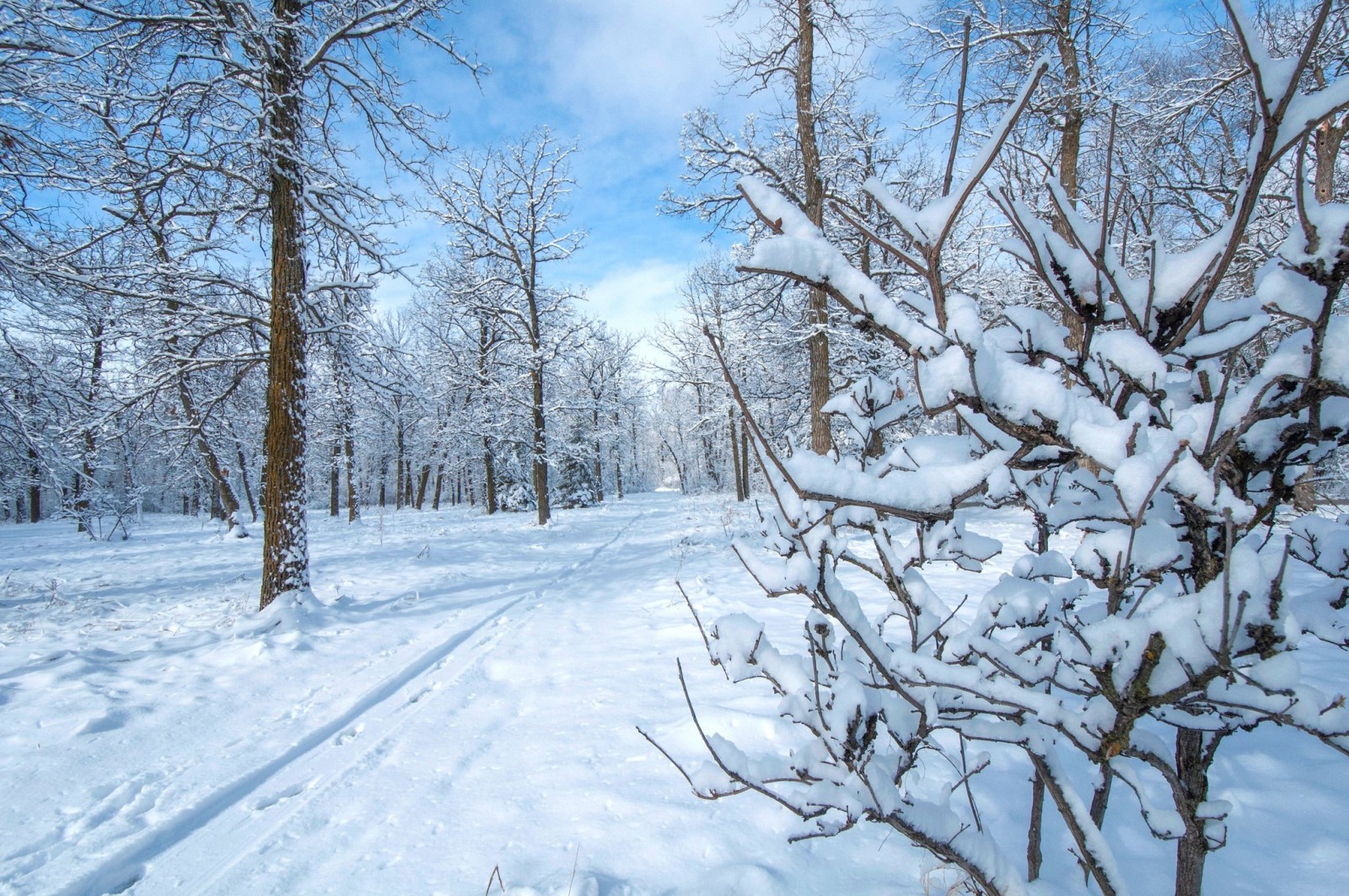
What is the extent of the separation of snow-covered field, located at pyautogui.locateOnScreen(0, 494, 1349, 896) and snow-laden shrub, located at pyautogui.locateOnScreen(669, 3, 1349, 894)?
3.72ft

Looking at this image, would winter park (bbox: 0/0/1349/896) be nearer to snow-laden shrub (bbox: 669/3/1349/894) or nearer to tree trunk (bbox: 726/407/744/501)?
snow-laden shrub (bbox: 669/3/1349/894)

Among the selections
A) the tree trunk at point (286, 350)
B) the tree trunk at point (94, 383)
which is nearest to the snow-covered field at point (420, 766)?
the tree trunk at point (286, 350)

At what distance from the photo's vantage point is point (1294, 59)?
0.80 meters

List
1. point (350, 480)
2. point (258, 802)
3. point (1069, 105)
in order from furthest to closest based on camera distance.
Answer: point (350, 480) → point (1069, 105) → point (258, 802)

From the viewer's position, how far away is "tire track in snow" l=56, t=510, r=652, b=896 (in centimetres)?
235

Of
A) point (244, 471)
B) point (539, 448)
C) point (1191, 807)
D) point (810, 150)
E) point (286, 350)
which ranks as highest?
point (810, 150)

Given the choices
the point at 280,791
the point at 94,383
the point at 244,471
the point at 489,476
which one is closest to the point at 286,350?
the point at 94,383

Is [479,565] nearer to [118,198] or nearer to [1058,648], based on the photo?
[118,198]

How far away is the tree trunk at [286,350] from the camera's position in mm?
5727

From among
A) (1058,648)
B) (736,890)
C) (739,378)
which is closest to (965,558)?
(1058,648)

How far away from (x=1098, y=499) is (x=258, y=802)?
385 cm

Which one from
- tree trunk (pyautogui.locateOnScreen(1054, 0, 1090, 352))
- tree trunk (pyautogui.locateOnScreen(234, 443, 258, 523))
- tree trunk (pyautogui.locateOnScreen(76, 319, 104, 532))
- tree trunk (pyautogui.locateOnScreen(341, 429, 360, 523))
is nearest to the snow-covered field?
tree trunk (pyautogui.locateOnScreen(76, 319, 104, 532))

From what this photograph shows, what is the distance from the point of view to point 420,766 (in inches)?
121

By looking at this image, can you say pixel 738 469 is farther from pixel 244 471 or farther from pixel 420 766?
pixel 420 766
